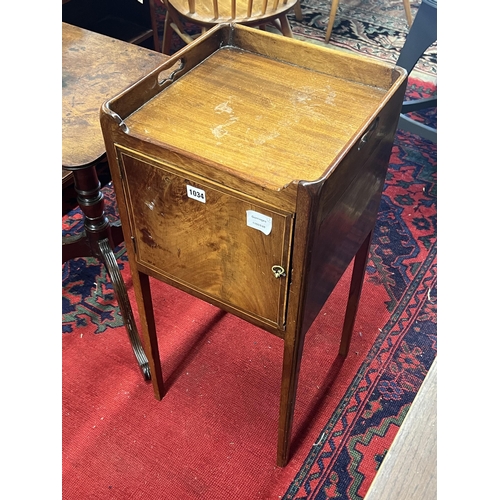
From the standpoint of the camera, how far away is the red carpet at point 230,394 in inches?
51.7

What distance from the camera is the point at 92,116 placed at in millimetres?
1252

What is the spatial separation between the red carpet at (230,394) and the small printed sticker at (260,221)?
721mm

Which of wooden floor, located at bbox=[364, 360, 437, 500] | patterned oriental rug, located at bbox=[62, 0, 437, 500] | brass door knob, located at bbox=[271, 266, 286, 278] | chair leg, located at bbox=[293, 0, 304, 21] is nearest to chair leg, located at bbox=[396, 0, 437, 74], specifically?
patterned oriental rug, located at bbox=[62, 0, 437, 500]

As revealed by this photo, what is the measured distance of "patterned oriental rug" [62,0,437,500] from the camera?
1312 mm

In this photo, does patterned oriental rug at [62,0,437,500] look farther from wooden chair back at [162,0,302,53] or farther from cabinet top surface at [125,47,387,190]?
wooden chair back at [162,0,302,53]

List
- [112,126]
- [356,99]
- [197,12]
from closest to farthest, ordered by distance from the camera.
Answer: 1. [112,126]
2. [356,99]
3. [197,12]

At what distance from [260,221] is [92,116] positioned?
596 millimetres

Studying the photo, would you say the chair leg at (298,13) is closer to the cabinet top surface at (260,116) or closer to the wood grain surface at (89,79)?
the wood grain surface at (89,79)

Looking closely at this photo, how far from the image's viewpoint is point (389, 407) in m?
1.47

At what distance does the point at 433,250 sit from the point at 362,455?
0.84 m

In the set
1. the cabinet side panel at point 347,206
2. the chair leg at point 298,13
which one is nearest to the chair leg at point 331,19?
the chair leg at point 298,13

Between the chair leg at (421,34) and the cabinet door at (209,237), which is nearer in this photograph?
the cabinet door at (209,237)

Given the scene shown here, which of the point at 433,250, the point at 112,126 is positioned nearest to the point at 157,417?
the point at 112,126

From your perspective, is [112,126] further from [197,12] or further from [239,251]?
[197,12]
